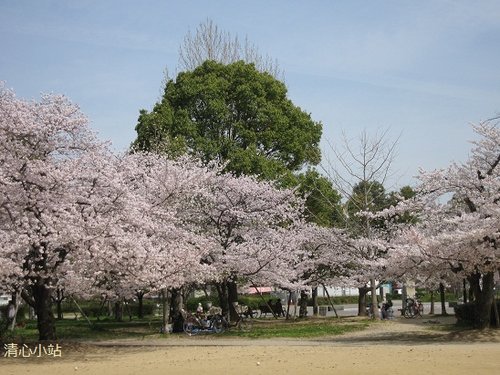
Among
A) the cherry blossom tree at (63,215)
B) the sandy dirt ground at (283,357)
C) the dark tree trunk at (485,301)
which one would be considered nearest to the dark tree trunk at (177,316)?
the sandy dirt ground at (283,357)

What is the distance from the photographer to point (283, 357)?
47.1 ft

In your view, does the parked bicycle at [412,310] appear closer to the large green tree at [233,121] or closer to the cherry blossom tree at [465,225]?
the large green tree at [233,121]

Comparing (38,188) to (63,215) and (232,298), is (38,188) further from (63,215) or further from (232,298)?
(232,298)

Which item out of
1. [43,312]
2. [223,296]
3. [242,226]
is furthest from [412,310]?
[43,312]

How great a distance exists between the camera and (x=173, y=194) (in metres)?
21.6

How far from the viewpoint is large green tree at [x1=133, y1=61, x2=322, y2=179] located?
98.6ft

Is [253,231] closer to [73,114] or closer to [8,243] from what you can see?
[73,114]

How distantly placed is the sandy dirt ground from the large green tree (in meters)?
11.8

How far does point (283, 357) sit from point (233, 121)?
1880cm

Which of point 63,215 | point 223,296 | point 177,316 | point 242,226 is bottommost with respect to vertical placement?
point 177,316

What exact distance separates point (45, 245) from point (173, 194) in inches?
233

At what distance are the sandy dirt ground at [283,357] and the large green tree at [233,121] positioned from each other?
38.7 feet

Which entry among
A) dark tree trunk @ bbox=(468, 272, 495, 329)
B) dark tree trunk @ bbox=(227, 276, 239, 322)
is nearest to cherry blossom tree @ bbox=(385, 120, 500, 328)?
dark tree trunk @ bbox=(468, 272, 495, 329)

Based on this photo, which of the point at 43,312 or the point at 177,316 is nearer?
the point at 43,312
